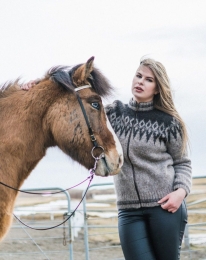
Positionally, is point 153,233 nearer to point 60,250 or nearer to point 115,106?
point 115,106

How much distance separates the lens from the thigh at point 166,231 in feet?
10.3

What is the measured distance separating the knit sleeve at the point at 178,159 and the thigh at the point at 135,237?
342mm

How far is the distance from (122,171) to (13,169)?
767mm

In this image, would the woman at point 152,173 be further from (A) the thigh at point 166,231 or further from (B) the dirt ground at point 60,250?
(B) the dirt ground at point 60,250

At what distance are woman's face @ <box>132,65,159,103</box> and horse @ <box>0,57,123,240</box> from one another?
0.79ft

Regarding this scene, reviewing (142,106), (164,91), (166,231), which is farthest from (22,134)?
(166,231)

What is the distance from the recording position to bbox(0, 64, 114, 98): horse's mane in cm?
338

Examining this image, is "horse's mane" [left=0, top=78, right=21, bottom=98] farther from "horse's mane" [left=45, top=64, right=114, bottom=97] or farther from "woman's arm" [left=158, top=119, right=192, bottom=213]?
"woman's arm" [left=158, top=119, right=192, bottom=213]

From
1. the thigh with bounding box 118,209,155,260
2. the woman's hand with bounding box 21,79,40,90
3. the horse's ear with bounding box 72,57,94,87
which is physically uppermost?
the horse's ear with bounding box 72,57,94,87

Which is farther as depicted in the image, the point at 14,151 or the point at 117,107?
the point at 117,107

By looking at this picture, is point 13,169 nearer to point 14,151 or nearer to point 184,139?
point 14,151

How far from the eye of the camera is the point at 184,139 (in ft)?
10.8

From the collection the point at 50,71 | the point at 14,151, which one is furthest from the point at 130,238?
the point at 50,71

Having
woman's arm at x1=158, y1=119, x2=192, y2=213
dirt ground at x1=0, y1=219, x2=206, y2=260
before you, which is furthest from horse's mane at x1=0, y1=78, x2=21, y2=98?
dirt ground at x1=0, y1=219, x2=206, y2=260
